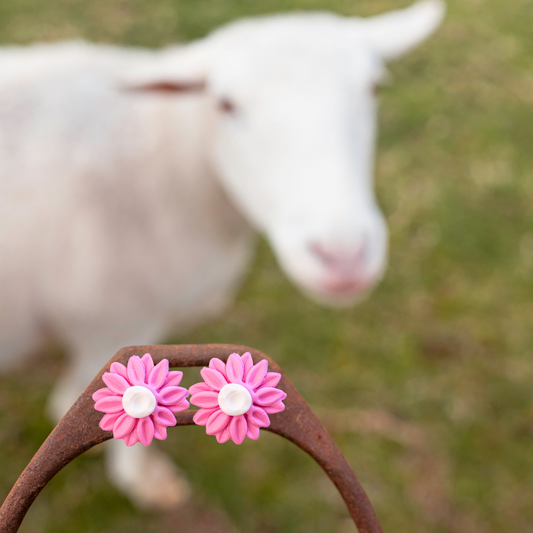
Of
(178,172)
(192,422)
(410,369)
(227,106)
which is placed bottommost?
(410,369)

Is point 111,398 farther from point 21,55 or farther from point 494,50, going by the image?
point 494,50

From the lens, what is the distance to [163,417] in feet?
1.24

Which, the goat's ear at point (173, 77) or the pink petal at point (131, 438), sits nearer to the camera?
the pink petal at point (131, 438)

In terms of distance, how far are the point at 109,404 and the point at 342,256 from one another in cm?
61

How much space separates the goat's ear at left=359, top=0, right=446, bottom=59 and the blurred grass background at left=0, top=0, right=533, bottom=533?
117cm

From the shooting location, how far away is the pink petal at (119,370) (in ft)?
1.26

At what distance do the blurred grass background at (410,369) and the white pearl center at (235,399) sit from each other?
1391 millimetres

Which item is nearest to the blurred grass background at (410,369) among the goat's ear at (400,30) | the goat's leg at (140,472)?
the goat's leg at (140,472)

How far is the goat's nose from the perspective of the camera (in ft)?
3.01

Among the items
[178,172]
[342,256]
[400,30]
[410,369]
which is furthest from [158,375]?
[410,369]

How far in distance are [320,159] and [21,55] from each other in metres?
0.83

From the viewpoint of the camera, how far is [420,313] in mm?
2195

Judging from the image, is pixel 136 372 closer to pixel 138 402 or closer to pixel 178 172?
pixel 138 402

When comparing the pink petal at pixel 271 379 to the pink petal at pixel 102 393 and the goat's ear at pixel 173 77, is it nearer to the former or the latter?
the pink petal at pixel 102 393
